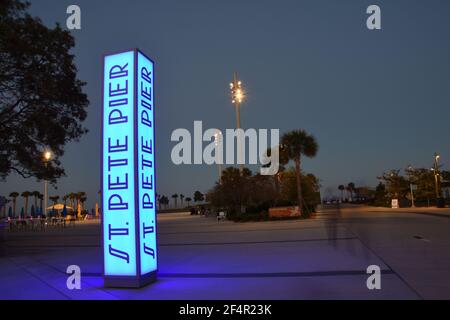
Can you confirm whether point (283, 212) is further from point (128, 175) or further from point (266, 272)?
point (128, 175)

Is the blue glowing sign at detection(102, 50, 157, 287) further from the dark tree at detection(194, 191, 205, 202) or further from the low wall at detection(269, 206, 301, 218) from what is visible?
the dark tree at detection(194, 191, 205, 202)

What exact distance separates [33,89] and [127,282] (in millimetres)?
10009

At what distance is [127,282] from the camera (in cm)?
707

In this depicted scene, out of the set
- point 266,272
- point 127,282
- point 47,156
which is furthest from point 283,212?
point 127,282

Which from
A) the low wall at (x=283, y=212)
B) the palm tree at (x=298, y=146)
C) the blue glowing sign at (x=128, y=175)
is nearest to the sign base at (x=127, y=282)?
the blue glowing sign at (x=128, y=175)

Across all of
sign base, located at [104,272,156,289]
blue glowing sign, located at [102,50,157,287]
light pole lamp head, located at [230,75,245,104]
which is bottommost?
sign base, located at [104,272,156,289]

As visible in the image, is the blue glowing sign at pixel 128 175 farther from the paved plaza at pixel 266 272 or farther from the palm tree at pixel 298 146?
the palm tree at pixel 298 146

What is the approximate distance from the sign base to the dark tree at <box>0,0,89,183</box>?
361 inches

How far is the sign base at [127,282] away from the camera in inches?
276

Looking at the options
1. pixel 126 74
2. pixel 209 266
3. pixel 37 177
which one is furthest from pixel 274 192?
pixel 126 74

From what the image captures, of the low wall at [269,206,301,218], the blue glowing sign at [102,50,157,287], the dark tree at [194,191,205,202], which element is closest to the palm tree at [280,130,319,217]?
the low wall at [269,206,301,218]

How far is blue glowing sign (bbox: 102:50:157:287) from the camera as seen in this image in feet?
23.2

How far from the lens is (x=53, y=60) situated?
14.7m

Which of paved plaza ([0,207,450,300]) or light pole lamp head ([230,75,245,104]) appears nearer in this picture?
paved plaza ([0,207,450,300])
